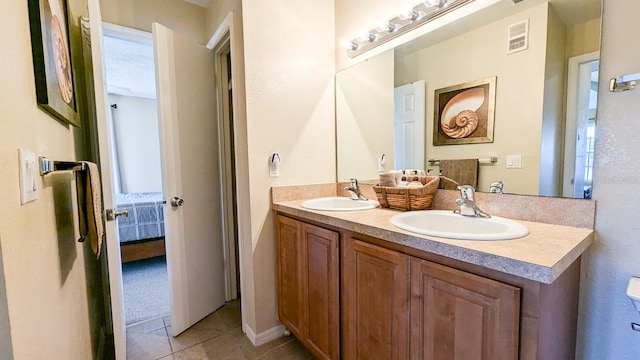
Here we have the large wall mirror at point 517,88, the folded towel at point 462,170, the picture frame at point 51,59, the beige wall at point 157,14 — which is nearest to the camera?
the picture frame at point 51,59

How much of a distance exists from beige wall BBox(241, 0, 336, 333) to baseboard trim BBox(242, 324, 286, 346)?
4 cm

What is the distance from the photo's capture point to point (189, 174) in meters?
2.04

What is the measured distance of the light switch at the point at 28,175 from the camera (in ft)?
2.04

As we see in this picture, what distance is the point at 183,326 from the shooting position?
78.3 inches

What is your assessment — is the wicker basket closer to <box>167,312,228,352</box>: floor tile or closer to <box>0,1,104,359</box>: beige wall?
<box>0,1,104,359</box>: beige wall

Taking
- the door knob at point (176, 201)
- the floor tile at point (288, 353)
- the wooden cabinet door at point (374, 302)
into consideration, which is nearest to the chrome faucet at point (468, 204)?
the wooden cabinet door at point (374, 302)

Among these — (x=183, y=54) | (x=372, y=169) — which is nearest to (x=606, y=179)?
(x=372, y=169)

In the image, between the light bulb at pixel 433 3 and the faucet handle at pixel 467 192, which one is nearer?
the faucet handle at pixel 467 192

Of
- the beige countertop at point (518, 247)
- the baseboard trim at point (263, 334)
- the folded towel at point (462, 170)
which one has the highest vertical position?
the folded towel at point (462, 170)

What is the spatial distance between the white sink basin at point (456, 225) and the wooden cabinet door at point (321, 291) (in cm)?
39

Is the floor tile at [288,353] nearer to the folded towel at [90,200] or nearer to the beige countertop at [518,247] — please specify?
the beige countertop at [518,247]

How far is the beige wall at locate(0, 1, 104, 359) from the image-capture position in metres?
0.56

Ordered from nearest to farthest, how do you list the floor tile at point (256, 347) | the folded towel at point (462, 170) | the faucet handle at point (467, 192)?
the faucet handle at point (467, 192) < the folded towel at point (462, 170) < the floor tile at point (256, 347)

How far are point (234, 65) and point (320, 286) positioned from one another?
1.45 meters
